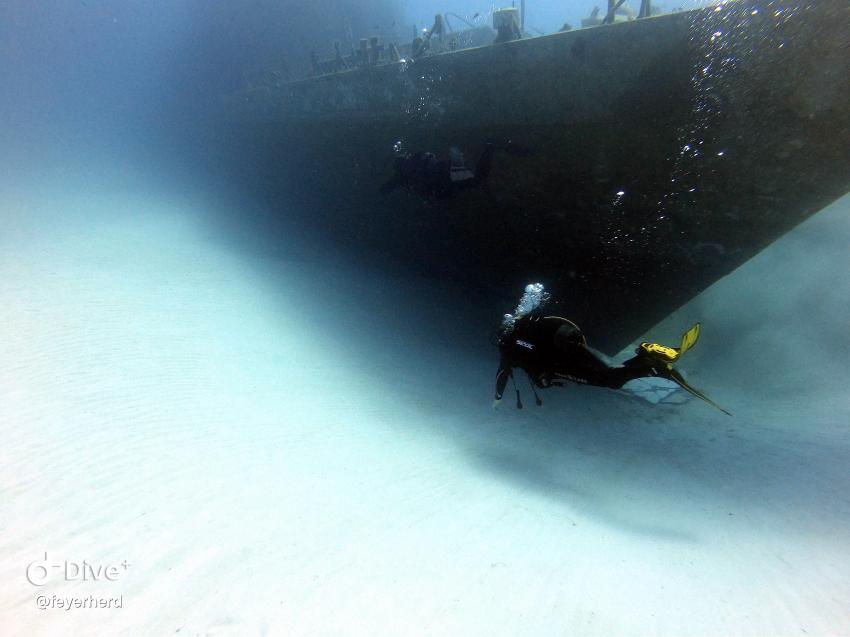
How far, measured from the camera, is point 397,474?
→ 131 inches

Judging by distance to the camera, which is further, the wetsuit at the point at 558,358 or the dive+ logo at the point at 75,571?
the wetsuit at the point at 558,358

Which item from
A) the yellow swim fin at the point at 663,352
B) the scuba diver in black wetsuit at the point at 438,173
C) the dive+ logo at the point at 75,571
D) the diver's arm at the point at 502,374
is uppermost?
the scuba diver in black wetsuit at the point at 438,173

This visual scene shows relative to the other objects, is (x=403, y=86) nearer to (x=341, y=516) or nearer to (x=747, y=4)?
(x=747, y=4)

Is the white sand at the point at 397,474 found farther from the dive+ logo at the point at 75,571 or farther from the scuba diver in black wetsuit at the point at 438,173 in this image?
the scuba diver in black wetsuit at the point at 438,173

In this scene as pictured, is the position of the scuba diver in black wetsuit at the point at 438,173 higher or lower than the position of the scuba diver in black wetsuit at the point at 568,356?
higher

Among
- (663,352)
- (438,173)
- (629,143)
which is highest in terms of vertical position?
(629,143)

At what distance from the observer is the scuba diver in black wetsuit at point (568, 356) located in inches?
134

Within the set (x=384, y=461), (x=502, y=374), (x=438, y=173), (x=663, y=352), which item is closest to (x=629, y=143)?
(x=663, y=352)

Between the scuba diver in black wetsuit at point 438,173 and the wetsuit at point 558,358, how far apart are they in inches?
103

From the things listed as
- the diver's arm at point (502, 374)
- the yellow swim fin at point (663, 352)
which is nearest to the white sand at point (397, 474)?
the diver's arm at point (502, 374)

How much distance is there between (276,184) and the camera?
11.6 m

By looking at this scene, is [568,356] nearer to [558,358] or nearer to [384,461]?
[558,358]

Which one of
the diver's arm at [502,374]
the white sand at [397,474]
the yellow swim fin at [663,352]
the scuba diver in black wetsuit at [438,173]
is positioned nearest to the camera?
the white sand at [397,474]

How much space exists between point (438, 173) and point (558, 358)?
3589mm
